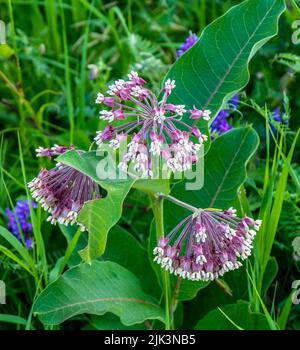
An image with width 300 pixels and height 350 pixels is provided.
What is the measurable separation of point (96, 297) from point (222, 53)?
0.88 meters

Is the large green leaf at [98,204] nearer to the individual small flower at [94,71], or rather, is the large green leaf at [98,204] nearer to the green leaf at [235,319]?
the green leaf at [235,319]

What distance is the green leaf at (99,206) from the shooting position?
1.73m

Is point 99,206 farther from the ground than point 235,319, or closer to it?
Result: farther from the ground

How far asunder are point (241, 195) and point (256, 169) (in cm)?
50

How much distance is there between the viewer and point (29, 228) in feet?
8.84

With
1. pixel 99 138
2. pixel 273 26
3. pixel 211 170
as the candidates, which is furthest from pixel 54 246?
pixel 273 26

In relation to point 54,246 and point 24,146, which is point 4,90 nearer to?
point 24,146

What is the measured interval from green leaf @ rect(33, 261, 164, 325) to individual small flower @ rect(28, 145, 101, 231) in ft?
0.74

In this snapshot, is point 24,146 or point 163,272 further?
point 24,146

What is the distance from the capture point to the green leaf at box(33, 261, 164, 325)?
2.04 metres

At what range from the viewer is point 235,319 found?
2211mm

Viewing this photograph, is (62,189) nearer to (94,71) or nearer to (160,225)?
(160,225)

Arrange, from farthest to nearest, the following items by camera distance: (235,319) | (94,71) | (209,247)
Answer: (94,71) → (235,319) → (209,247)

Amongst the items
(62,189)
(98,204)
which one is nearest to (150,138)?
(98,204)
